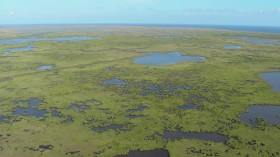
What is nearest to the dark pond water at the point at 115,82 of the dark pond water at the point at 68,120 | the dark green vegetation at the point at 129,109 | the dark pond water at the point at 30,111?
the dark green vegetation at the point at 129,109

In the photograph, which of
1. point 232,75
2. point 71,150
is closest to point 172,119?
point 71,150

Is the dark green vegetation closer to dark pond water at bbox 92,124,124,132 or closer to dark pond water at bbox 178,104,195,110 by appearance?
dark pond water at bbox 92,124,124,132

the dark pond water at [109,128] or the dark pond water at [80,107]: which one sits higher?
the dark pond water at [80,107]

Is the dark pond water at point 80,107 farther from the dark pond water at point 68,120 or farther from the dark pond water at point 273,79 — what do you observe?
the dark pond water at point 273,79

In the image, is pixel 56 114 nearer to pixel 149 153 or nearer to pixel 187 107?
pixel 149 153

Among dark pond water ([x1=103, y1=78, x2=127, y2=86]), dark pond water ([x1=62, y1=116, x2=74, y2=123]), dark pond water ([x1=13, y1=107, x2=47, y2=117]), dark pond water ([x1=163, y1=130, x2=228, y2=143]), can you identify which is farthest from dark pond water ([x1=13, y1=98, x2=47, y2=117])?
dark pond water ([x1=163, y1=130, x2=228, y2=143])

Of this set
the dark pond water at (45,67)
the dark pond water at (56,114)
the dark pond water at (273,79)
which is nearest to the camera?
the dark pond water at (56,114)

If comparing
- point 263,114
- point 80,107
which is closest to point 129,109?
point 80,107
